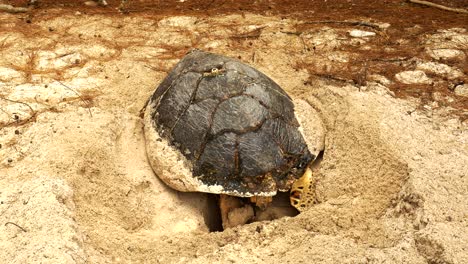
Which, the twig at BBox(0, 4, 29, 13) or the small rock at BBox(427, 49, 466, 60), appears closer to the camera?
the small rock at BBox(427, 49, 466, 60)

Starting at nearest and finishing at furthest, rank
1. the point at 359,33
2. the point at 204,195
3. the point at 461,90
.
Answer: the point at 204,195 < the point at 461,90 < the point at 359,33

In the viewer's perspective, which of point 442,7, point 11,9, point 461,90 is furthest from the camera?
point 442,7

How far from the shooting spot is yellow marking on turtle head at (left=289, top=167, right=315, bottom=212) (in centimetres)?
367

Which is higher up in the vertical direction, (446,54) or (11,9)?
(446,54)

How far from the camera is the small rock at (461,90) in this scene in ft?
15.1

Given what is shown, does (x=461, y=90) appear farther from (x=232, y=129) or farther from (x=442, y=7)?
(x=232, y=129)

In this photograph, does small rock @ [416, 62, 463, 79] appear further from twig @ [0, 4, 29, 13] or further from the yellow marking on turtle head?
twig @ [0, 4, 29, 13]

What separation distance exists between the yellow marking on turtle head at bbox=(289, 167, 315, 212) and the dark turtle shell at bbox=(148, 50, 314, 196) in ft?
0.49

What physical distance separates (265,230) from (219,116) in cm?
102

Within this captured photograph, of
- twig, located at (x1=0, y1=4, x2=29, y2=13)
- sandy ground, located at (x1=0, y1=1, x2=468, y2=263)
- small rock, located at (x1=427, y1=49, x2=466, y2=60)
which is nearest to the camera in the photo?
sandy ground, located at (x1=0, y1=1, x2=468, y2=263)

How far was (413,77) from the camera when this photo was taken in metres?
4.86

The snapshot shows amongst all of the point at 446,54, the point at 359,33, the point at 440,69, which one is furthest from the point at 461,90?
the point at 359,33

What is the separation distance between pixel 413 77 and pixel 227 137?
2666 mm

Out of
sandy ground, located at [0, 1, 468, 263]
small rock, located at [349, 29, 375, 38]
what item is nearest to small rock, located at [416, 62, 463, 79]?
sandy ground, located at [0, 1, 468, 263]
